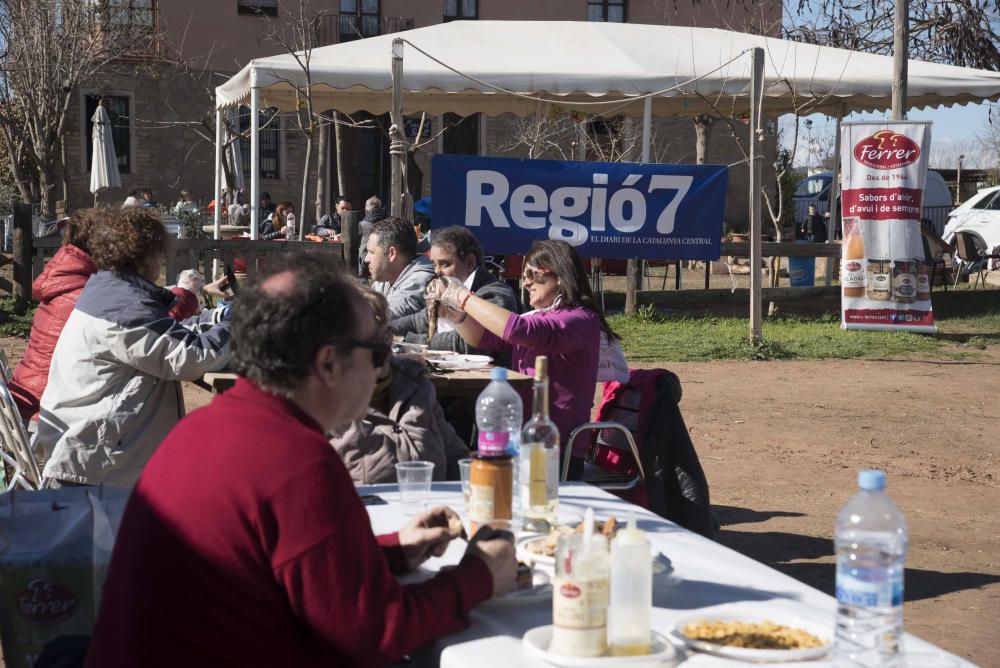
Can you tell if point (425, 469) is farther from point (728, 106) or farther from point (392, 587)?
point (728, 106)

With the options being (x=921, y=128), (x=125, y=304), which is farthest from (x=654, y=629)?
(x=921, y=128)

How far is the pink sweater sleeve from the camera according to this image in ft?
6.33

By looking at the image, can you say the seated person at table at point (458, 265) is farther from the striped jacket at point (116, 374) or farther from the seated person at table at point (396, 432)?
the seated person at table at point (396, 432)

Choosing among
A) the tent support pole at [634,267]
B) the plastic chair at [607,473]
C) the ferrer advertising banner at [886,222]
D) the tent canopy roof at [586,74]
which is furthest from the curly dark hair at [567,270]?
the tent support pole at [634,267]

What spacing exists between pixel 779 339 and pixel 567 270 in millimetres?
8507

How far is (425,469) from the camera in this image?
Result: 10.3 feet

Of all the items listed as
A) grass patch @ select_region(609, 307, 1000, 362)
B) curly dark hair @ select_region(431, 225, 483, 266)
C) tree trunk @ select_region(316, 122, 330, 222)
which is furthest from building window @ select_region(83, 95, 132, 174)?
curly dark hair @ select_region(431, 225, 483, 266)

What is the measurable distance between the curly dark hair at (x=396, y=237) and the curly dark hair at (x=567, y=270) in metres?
2.18

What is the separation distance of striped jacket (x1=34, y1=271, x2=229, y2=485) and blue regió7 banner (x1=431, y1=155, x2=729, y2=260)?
6326 millimetres

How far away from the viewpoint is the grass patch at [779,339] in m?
12.0

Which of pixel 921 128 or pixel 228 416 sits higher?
pixel 921 128

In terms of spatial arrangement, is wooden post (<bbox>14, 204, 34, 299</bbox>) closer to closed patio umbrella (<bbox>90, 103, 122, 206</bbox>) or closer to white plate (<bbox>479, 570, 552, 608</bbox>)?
closed patio umbrella (<bbox>90, 103, 122, 206</bbox>)

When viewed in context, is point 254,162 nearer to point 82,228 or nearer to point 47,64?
point 82,228

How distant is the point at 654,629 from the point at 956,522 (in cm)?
460
